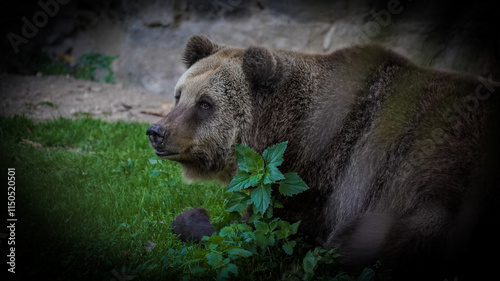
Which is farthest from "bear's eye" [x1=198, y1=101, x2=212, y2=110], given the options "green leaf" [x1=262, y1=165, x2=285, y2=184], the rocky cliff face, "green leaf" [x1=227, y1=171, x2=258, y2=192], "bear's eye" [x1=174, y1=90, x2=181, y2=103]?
the rocky cliff face

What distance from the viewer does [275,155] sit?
144 inches

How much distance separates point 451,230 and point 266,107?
178 centimetres

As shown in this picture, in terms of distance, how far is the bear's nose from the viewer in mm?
4039

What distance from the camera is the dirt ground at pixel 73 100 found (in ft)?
26.5

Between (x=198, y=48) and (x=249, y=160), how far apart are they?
1646 millimetres

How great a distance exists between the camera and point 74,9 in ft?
34.7

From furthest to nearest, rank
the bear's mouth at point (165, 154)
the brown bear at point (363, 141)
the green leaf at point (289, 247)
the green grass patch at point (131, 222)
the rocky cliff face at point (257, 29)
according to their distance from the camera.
Result: 1. the rocky cliff face at point (257, 29)
2. the bear's mouth at point (165, 154)
3. the green leaf at point (289, 247)
4. the green grass patch at point (131, 222)
5. the brown bear at point (363, 141)

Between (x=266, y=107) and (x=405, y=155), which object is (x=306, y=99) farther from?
(x=405, y=155)

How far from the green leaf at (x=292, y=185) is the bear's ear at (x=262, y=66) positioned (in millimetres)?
912

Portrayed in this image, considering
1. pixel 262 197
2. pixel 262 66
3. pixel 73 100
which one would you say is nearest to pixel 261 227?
pixel 262 197

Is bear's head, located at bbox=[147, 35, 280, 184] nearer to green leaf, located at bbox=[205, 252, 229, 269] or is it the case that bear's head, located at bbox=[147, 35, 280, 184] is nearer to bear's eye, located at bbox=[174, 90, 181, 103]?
bear's eye, located at bbox=[174, 90, 181, 103]

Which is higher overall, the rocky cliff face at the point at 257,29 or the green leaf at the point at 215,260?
the rocky cliff face at the point at 257,29

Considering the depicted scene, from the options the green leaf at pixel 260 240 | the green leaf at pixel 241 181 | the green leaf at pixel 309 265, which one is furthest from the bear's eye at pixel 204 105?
the green leaf at pixel 309 265

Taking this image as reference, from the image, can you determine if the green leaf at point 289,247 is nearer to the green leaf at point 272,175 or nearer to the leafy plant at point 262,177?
the leafy plant at point 262,177
